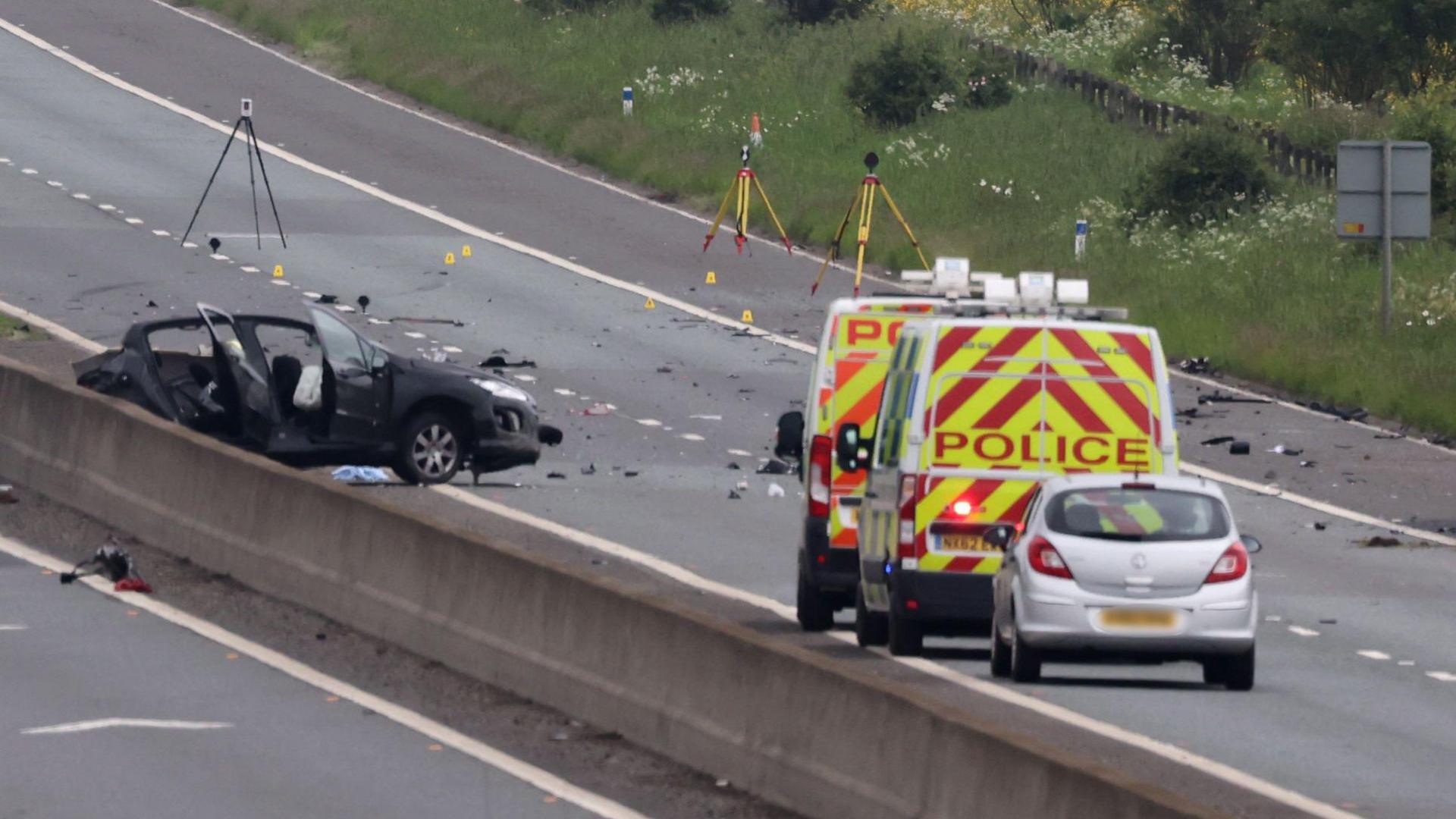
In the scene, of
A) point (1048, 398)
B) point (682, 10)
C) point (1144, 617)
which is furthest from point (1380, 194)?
point (682, 10)

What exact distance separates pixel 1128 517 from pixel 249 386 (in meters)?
10.1

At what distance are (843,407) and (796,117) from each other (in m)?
31.8

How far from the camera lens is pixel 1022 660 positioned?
1542 cm

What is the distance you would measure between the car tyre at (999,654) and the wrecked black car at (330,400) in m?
8.69

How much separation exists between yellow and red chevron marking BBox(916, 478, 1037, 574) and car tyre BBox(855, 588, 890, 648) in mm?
993

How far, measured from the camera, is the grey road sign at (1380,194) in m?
32.1

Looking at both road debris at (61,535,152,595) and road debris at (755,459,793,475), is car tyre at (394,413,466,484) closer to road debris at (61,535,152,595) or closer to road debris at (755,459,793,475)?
road debris at (755,459,793,475)

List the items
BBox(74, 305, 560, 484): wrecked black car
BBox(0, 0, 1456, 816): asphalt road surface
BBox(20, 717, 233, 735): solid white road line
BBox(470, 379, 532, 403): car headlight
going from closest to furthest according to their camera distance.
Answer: BBox(20, 717, 233, 735): solid white road line
BBox(0, 0, 1456, 816): asphalt road surface
BBox(74, 305, 560, 484): wrecked black car
BBox(470, 379, 532, 403): car headlight

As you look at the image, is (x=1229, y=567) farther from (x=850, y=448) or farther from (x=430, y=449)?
(x=430, y=449)

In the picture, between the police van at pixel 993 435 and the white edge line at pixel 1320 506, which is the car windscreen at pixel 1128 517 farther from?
the white edge line at pixel 1320 506

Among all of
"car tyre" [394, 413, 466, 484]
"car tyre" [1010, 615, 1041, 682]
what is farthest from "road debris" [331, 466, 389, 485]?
"car tyre" [1010, 615, 1041, 682]

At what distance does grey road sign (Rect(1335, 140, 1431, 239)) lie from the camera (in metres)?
32.1

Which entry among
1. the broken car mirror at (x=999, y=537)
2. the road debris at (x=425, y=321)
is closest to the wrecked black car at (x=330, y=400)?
the broken car mirror at (x=999, y=537)

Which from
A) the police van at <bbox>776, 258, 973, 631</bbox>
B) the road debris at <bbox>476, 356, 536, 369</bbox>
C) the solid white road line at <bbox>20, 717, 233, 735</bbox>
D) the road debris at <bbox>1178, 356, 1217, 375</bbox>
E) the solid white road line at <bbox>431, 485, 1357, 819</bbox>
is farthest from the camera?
the road debris at <bbox>1178, 356, 1217, 375</bbox>
